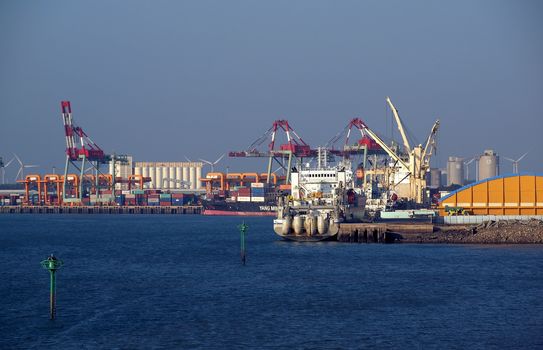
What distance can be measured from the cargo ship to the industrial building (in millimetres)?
13504

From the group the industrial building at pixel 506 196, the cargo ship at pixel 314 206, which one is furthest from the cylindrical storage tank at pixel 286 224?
the industrial building at pixel 506 196

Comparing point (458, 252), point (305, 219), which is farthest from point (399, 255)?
point (305, 219)

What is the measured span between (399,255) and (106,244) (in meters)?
39.0

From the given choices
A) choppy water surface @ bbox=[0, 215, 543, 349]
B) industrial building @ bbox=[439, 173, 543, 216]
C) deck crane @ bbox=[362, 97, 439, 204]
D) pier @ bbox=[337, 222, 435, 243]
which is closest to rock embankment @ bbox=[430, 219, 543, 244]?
pier @ bbox=[337, 222, 435, 243]

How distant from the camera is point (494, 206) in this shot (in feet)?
332

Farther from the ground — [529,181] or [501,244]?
[529,181]

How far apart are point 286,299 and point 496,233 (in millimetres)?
41596

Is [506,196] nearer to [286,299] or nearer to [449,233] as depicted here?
[449,233]

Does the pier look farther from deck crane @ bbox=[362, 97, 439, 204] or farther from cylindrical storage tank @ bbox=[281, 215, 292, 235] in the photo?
deck crane @ bbox=[362, 97, 439, 204]

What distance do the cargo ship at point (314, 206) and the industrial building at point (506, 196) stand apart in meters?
13.5

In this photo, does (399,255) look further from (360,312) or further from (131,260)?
(360,312)

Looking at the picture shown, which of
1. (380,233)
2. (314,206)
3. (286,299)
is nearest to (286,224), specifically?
(314,206)

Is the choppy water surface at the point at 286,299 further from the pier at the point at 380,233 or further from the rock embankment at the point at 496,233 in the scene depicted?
the pier at the point at 380,233

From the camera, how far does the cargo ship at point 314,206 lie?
90.7m
